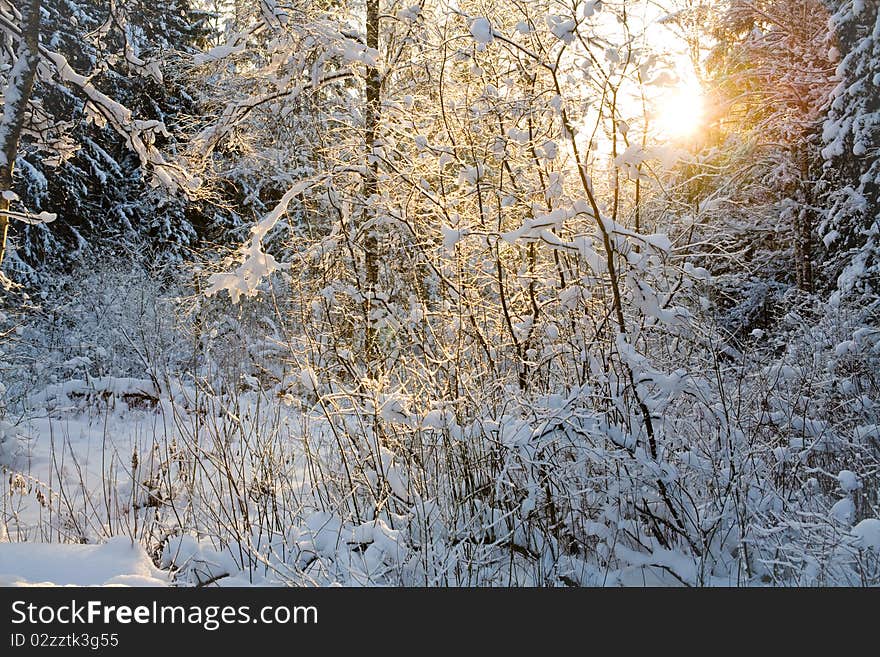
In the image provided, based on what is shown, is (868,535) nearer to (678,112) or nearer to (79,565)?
(678,112)

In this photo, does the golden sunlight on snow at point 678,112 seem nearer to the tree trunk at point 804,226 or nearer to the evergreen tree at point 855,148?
the evergreen tree at point 855,148

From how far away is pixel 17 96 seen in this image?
→ 475 centimetres

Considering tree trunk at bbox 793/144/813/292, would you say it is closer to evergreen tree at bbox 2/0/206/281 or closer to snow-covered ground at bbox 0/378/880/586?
snow-covered ground at bbox 0/378/880/586

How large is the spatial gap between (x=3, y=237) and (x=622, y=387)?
4.77 meters

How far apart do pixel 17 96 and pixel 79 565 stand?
12.5 feet

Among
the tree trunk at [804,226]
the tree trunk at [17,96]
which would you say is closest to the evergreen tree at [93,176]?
the tree trunk at [17,96]

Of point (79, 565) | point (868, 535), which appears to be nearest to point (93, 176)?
point (79, 565)

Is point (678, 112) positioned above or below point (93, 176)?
below

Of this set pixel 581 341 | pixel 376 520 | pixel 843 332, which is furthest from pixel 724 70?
pixel 376 520

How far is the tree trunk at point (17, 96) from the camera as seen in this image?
470cm

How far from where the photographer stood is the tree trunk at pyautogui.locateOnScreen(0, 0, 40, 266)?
15.4ft

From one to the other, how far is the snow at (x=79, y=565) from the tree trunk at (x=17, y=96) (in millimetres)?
2766
